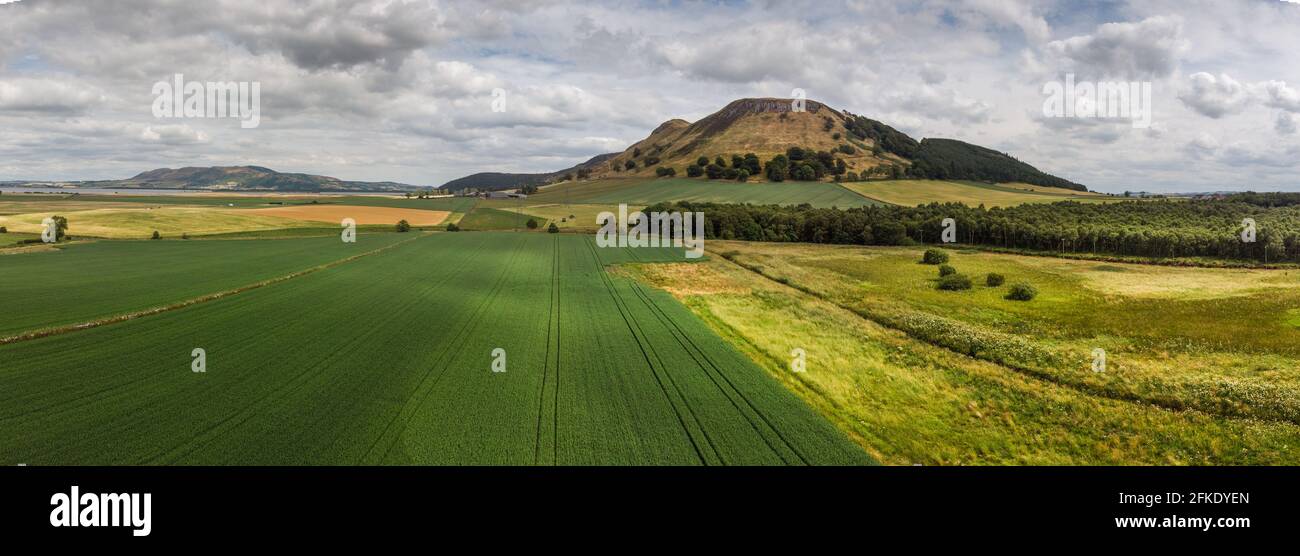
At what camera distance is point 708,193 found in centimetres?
12650

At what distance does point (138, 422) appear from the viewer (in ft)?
42.7

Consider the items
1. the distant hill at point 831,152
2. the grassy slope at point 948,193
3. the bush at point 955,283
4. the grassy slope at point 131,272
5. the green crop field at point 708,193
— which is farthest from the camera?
the distant hill at point 831,152

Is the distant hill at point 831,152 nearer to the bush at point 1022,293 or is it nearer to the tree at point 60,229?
the bush at point 1022,293

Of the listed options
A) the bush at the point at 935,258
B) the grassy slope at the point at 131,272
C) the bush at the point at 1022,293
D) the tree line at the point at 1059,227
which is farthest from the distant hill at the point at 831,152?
the grassy slope at the point at 131,272

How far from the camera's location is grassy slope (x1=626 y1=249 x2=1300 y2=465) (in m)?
15.3

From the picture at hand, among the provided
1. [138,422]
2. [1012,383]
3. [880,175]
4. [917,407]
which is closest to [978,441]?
[917,407]

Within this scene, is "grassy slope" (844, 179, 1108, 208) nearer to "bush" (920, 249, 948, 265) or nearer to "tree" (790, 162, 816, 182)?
"tree" (790, 162, 816, 182)

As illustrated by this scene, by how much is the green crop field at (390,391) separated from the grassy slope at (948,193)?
103775 mm

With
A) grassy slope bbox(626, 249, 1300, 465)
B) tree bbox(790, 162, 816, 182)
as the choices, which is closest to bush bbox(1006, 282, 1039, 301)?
grassy slope bbox(626, 249, 1300, 465)

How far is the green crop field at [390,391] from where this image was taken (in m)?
12.7

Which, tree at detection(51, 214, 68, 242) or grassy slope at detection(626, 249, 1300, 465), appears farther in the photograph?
tree at detection(51, 214, 68, 242)

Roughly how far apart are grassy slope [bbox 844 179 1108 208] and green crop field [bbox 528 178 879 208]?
22.6ft

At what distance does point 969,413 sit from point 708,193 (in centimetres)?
11134

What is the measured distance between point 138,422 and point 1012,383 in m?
29.1
